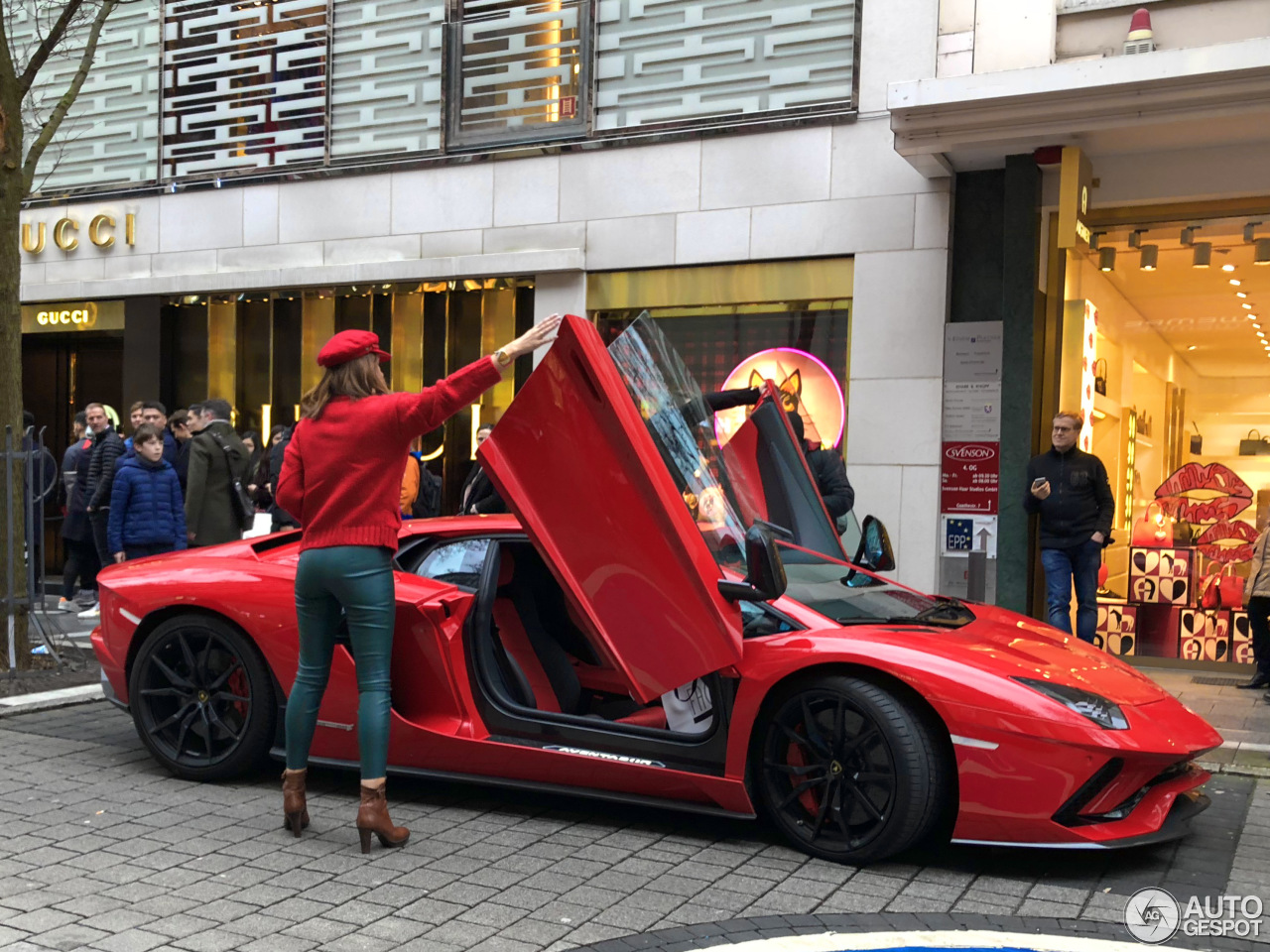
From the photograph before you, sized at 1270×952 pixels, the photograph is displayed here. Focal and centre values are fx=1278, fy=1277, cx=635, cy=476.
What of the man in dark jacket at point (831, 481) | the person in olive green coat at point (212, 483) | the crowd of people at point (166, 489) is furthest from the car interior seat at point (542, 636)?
the person in olive green coat at point (212, 483)

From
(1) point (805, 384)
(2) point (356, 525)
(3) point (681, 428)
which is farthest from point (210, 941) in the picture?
(1) point (805, 384)

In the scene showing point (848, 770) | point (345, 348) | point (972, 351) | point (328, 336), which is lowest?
point (848, 770)

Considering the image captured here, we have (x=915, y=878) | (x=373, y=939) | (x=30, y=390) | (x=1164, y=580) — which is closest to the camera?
(x=373, y=939)

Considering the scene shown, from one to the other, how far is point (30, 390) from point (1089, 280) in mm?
12207

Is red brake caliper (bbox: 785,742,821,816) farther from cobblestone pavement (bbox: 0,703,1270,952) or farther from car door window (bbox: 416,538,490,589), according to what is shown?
car door window (bbox: 416,538,490,589)

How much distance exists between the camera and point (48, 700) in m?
7.32

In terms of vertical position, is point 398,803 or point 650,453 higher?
point 650,453

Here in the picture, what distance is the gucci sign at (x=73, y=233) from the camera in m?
14.2

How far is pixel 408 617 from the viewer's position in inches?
201

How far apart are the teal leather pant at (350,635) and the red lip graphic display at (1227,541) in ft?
25.4

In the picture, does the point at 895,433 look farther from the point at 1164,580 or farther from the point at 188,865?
the point at 188,865

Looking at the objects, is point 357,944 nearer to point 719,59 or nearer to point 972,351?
point 972,351

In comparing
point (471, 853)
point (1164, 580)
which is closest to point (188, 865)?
point (471, 853)

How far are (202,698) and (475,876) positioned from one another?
1.80 meters
